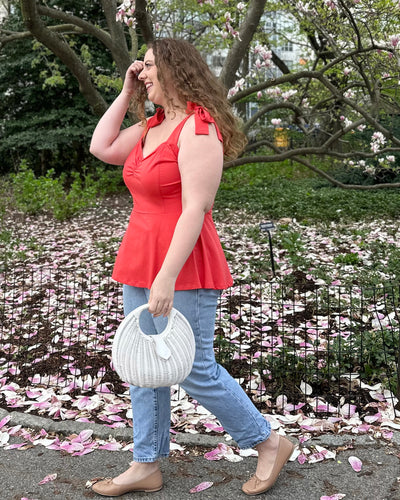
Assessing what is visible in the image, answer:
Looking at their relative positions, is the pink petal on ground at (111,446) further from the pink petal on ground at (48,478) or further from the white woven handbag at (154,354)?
the white woven handbag at (154,354)

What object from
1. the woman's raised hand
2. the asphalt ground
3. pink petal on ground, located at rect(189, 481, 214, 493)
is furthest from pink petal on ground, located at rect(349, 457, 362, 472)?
the woman's raised hand

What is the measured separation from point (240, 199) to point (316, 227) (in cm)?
290

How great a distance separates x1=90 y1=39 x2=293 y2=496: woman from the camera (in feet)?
6.40

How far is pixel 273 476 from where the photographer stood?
2.30 meters

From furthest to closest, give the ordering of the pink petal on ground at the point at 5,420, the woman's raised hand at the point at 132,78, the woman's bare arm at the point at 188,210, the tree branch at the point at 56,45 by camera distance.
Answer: the tree branch at the point at 56,45 < the pink petal on ground at the point at 5,420 < the woman's raised hand at the point at 132,78 < the woman's bare arm at the point at 188,210

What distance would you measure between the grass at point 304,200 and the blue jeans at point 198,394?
6.50 meters

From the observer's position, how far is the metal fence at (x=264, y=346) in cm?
326

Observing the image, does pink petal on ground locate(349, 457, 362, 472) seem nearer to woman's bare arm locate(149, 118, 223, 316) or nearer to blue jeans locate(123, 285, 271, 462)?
blue jeans locate(123, 285, 271, 462)

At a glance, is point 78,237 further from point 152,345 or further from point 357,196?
point 152,345

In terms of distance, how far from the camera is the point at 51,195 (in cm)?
928

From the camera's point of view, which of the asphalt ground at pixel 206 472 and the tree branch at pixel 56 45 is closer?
the asphalt ground at pixel 206 472

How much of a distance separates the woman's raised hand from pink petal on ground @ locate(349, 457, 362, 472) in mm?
1829

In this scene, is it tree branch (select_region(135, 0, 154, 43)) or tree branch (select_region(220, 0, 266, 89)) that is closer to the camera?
tree branch (select_region(135, 0, 154, 43))

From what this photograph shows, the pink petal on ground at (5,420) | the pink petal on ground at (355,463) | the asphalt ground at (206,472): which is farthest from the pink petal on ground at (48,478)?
the pink petal on ground at (355,463)
